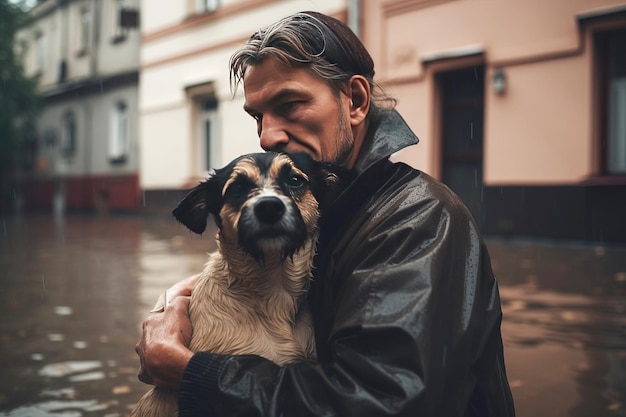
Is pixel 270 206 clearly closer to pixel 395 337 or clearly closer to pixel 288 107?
pixel 288 107

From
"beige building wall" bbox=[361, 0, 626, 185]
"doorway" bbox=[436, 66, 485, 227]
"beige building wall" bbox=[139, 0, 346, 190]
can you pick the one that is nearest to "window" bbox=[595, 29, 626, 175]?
"beige building wall" bbox=[361, 0, 626, 185]

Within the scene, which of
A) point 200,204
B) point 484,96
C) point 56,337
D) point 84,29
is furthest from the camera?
point 84,29

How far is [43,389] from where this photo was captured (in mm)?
4566

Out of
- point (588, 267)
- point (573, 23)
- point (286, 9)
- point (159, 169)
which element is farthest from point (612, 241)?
point (159, 169)

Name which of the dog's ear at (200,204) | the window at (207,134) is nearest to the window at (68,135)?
the window at (207,134)

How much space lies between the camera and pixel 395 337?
1.65 m

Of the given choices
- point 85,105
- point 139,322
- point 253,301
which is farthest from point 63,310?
point 85,105

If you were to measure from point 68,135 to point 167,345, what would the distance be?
29.2 metres

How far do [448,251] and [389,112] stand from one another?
653 millimetres

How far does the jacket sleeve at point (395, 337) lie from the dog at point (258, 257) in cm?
Result: 29

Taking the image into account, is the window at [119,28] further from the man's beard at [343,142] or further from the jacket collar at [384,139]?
the jacket collar at [384,139]

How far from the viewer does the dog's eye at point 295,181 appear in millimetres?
2361

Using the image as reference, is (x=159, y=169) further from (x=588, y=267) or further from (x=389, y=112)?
(x=389, y=112)

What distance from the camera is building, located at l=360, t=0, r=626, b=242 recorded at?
11430 millimetres
